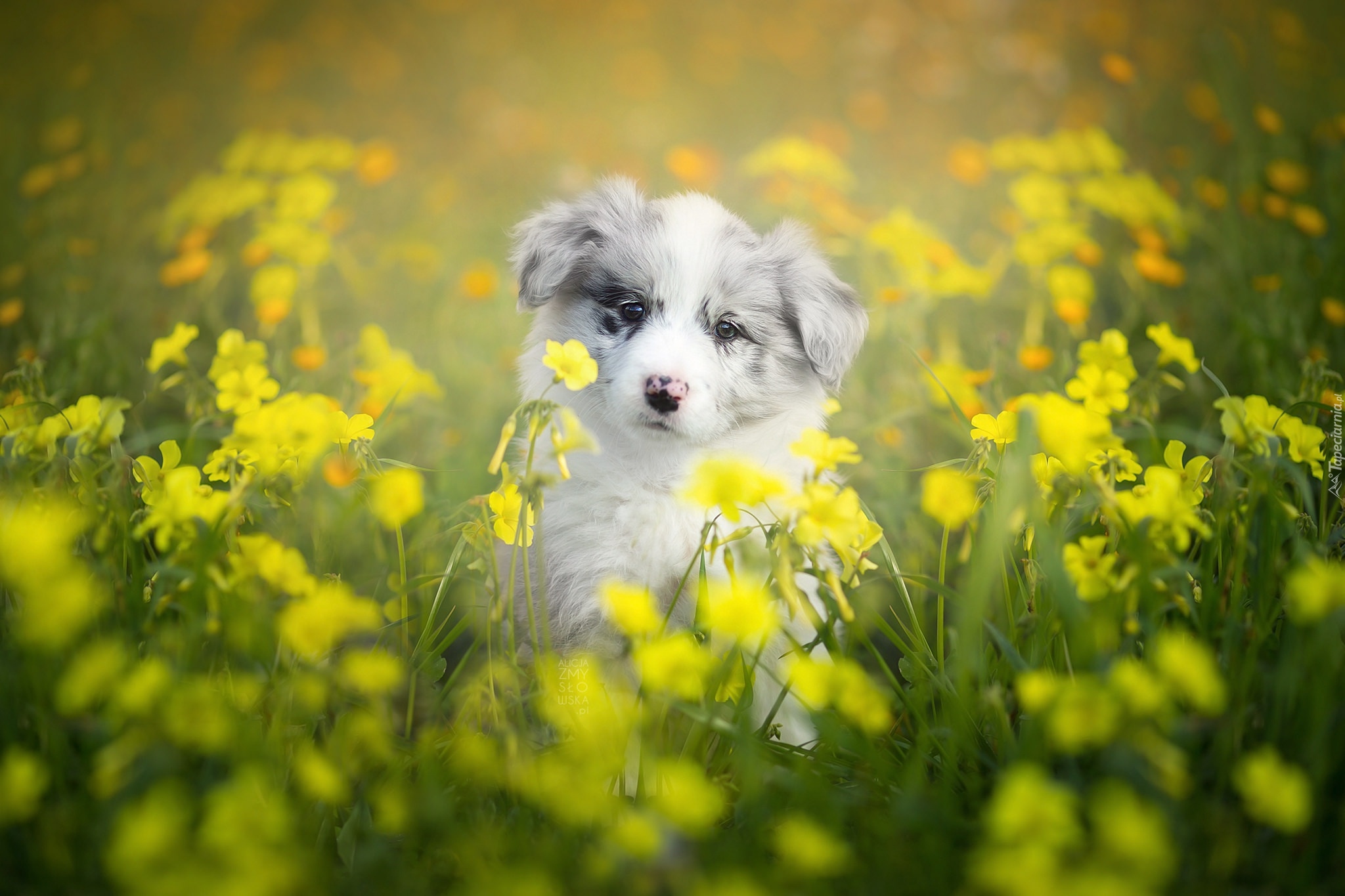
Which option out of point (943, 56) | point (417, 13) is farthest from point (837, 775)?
point (417, 13)

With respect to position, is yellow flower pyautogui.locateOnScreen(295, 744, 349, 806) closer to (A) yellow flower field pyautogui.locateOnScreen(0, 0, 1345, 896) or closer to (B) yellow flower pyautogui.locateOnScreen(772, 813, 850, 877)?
(A) yellow flower field pyautogui.locateOnScreen(0, 0, 1345, 896)

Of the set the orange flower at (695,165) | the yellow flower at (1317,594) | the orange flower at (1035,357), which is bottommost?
the yellow flower at (1317,594)

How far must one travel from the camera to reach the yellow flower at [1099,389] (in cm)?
181

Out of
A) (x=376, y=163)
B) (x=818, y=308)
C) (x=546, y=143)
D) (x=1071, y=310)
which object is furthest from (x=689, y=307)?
(x=546, y=143)

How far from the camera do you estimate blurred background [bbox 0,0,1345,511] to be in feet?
10.3

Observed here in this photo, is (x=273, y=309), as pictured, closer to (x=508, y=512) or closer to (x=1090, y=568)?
(x=508, y=512)

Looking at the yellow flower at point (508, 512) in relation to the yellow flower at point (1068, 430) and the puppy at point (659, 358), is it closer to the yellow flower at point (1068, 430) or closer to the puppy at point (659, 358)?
the puppy at point (659, 358)

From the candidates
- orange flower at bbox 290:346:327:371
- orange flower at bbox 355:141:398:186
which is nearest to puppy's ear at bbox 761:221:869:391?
orange flower at bbox 290:346:327:371

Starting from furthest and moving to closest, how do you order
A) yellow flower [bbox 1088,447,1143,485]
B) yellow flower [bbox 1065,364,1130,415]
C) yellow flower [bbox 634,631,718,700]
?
yellow flower [bbox 1065,364,1130,415]
yellow flower [bbox 1088,447,1143,485]
yellow flower [bbox 634,631,718,700]

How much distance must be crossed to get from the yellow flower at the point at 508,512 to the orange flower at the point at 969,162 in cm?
302

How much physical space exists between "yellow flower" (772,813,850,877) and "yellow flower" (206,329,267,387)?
166 cm

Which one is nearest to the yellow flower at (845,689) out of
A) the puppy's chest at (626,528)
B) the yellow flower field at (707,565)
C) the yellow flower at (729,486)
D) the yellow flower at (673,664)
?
the yellow flower field at (707,565)

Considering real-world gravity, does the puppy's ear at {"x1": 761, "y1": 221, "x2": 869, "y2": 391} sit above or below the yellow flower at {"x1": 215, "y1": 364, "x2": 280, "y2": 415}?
above

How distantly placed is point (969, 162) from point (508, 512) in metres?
3.05
